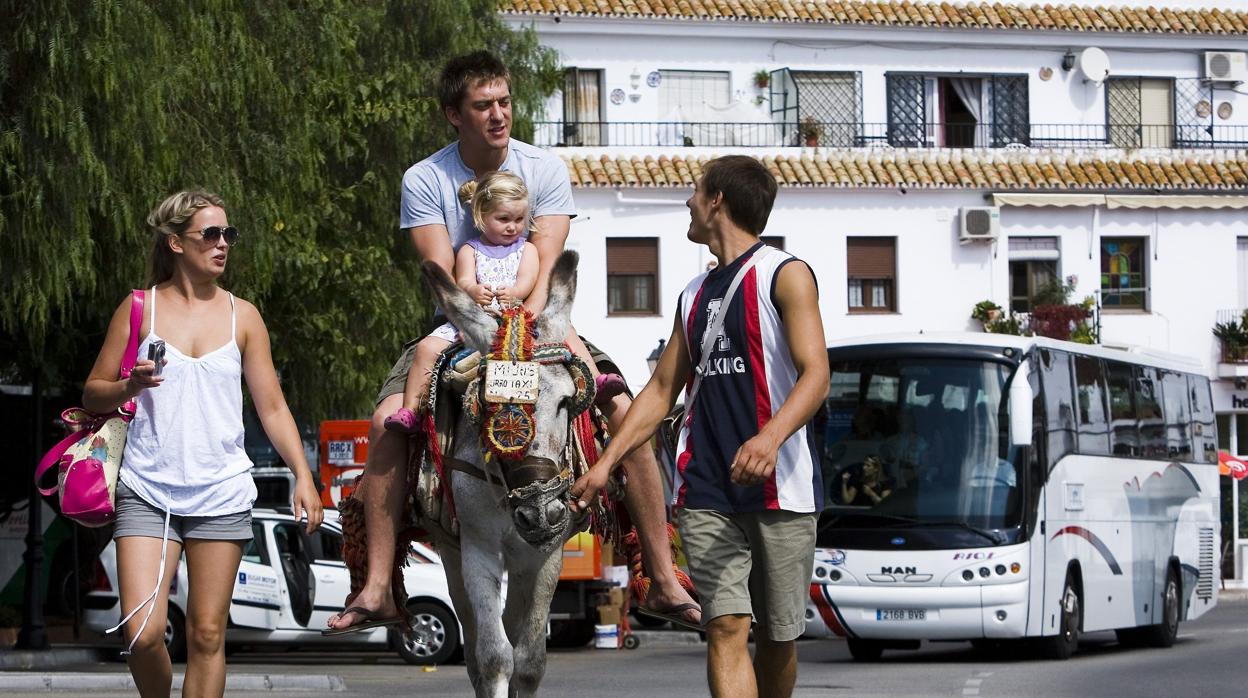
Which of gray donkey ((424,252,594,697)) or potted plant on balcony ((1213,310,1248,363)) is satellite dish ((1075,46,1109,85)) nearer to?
potted plant on balcony ((1213,310,1248,363))

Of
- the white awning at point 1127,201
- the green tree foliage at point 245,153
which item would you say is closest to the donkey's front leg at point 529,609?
the green tree foliage at point 245,153

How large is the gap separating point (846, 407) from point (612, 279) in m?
20.5

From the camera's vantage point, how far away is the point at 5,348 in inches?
899

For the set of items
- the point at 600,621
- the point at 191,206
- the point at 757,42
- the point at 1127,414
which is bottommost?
the point at 600,621

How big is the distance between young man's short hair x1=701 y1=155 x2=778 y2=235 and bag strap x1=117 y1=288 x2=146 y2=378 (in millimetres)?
2301

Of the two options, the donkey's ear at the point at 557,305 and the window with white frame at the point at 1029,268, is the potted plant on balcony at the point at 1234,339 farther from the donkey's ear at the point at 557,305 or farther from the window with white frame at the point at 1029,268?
the donkey's ear at the point at 557,305

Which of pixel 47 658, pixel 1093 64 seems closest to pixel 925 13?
pixel 1093 64

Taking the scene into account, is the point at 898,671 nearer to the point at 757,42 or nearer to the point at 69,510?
the point at 69,510

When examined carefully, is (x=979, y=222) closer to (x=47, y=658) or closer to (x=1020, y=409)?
(x=1020, y=409)

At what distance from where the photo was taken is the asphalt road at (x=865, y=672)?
1692 centimetres

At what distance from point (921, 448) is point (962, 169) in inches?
881

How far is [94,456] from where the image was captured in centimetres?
813

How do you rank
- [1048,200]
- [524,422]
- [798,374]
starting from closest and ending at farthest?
[524,422] → [798,374] → [1048,200]

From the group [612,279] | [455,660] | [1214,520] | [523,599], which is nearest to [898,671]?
[455,660]
